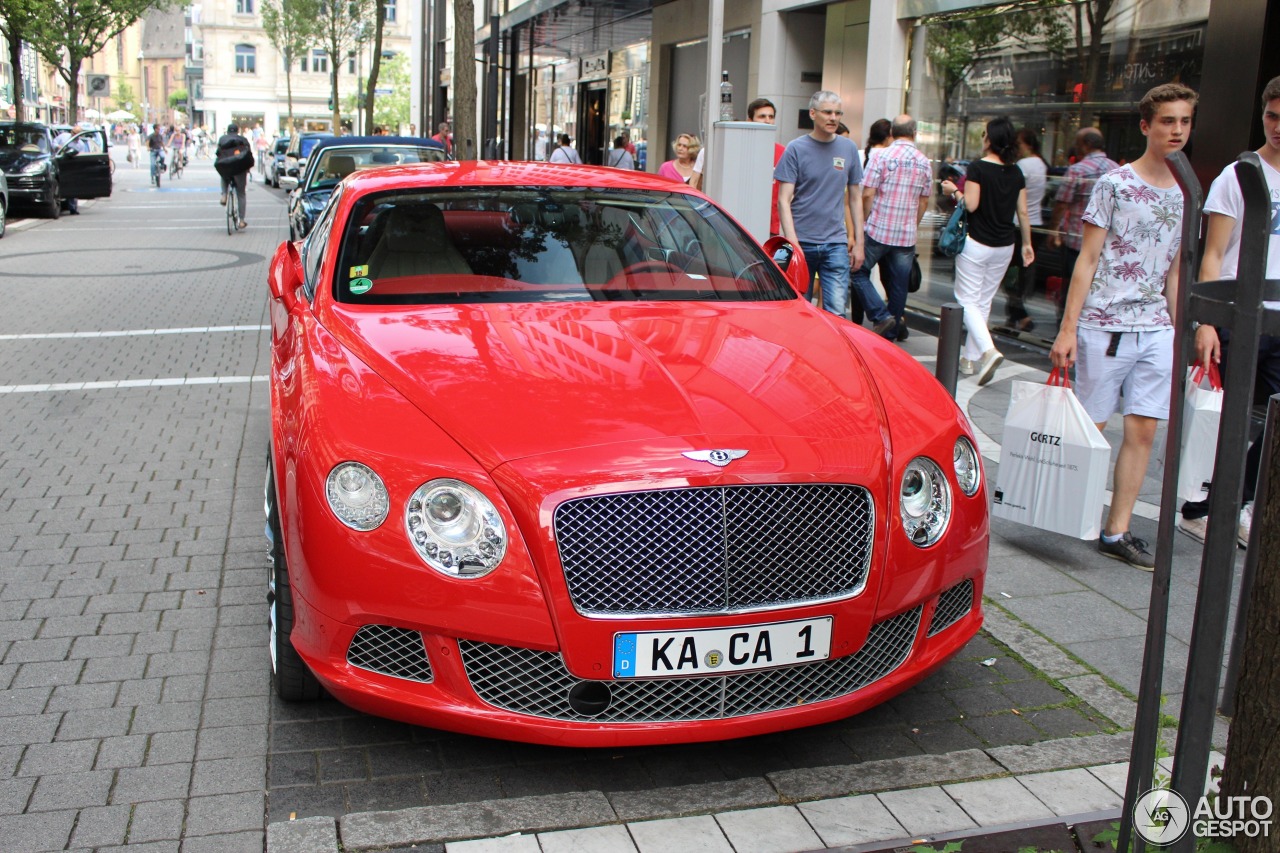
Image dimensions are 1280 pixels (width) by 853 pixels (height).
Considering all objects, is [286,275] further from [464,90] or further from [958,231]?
[464,90]

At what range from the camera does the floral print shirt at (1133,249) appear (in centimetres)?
479

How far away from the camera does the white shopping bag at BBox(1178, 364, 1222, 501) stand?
16.6 feet

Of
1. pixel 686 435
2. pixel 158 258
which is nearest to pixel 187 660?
pixel 686 435

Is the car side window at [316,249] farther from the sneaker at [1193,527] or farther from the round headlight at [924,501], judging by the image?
the sneaker at [1193,527]

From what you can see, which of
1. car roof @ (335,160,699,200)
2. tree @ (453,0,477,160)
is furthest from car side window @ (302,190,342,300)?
tree @ (453,0,477,160)

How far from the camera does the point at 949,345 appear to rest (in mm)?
5289

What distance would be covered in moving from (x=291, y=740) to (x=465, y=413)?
1061mm

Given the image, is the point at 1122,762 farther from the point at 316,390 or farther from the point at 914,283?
the point at 914,283

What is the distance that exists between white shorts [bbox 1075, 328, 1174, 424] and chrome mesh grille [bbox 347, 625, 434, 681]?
10.5 feet

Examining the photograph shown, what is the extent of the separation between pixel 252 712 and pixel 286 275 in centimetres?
201

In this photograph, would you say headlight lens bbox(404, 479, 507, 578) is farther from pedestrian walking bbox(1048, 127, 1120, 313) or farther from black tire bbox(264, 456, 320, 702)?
pedestrian walking bbox(1048, 127, 1120, 313)

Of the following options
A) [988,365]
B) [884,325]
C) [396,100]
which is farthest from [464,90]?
[396,100]

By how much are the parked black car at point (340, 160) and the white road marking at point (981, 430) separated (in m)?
7.40

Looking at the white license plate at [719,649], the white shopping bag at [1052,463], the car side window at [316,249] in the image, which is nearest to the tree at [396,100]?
the car side window at [316,249]
